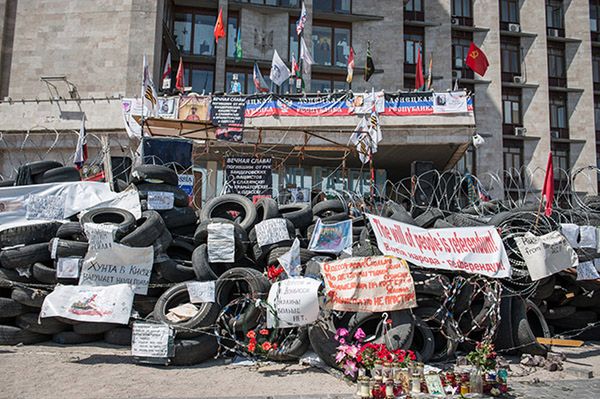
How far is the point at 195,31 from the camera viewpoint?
32625mm

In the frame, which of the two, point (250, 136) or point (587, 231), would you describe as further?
point (250, 136)

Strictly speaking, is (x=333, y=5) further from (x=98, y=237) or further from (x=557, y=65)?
(x=98, y=237)

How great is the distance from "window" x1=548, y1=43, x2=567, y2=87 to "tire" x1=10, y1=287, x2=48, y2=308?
40.6 m

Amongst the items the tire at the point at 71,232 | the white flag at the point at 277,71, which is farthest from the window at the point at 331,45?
the tire at the point at 71,232

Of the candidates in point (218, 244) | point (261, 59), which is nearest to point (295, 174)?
point (261, 59)

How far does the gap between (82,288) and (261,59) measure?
25.4m

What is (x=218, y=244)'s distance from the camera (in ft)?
33.2

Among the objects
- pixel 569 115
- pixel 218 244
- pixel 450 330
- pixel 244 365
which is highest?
pixel 569 115

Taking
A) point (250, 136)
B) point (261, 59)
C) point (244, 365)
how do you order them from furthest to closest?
1. point (261, 59)
2. point (250, 136)
3. point (244, 365)

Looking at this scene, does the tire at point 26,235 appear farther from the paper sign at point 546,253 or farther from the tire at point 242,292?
the paper sign at point 546,253

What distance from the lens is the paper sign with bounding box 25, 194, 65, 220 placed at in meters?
11.4

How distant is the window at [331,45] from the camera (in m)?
32.4

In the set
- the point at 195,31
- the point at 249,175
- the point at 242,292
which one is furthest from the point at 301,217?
the point at 195,31

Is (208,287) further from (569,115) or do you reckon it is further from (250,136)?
(569,115)
